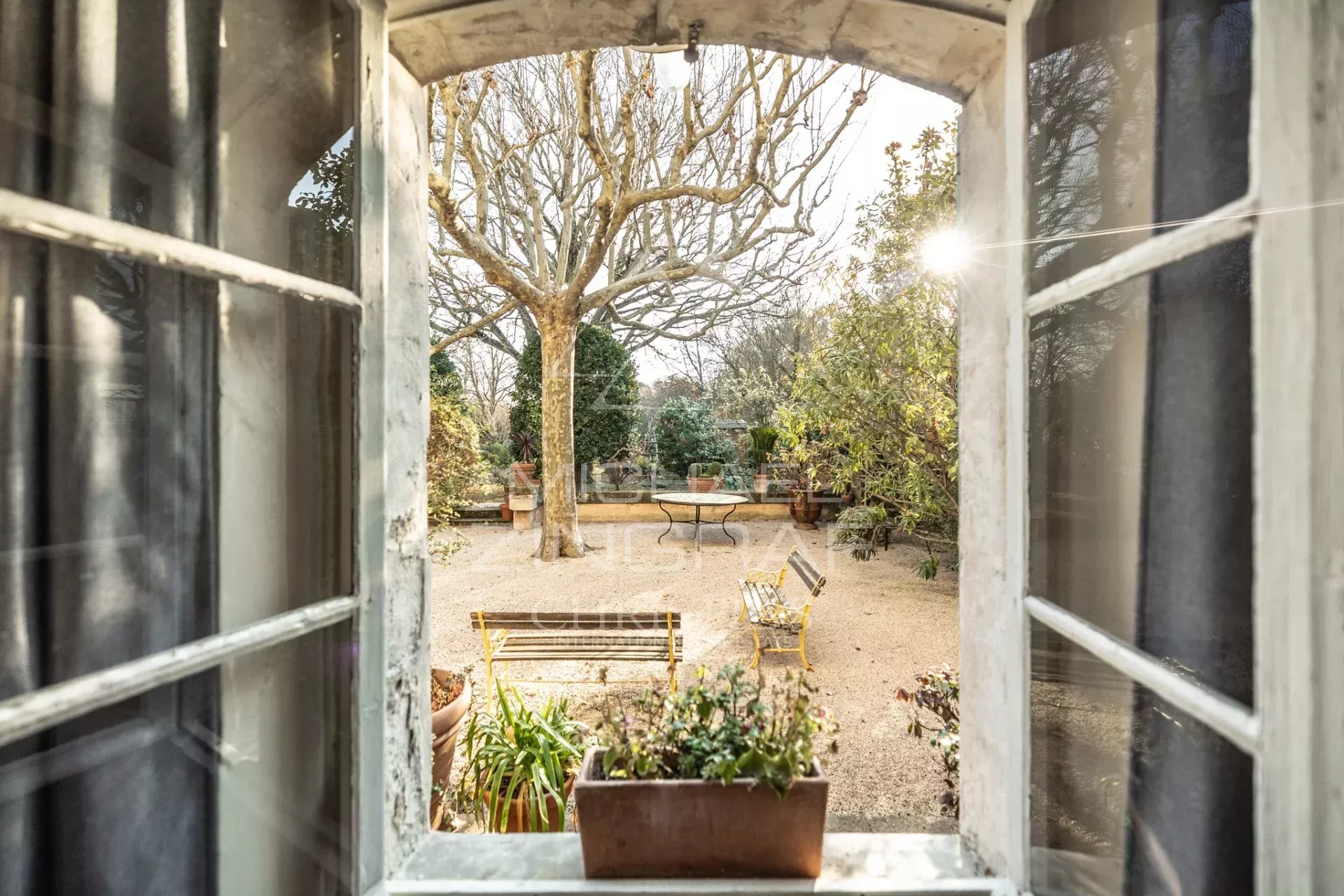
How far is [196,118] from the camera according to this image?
768mm

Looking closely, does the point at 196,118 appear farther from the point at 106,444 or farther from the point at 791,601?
the point at 791,601

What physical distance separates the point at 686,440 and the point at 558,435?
13.7 ft

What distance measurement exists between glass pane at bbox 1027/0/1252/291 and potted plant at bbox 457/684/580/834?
186 cm

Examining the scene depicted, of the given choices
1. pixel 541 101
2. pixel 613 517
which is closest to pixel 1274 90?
pixel 613 517

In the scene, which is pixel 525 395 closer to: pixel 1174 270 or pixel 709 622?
pixel 709 622

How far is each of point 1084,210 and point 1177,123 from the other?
0.15m

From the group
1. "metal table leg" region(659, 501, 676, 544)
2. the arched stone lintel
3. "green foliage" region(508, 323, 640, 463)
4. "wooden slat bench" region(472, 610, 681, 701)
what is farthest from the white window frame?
"green foliage" region(508, 323, 640, 463)

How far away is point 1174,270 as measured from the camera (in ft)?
2.23

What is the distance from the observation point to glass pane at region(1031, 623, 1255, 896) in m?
0.61

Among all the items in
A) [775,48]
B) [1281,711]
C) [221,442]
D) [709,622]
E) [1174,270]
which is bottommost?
[709,622]

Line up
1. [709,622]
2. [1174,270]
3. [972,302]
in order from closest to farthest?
[1174,270] < [972,302] < [709,622]

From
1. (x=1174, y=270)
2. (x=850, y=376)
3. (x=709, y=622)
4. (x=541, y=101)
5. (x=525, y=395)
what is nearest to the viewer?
(x=1174, y=270)

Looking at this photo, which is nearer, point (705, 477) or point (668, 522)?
point (668, 522)

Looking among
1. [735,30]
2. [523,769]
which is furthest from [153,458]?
[523,769]
